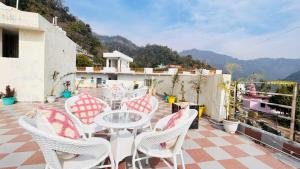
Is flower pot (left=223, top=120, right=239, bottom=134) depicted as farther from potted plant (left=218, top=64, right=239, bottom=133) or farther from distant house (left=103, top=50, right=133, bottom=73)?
distant house (left=103, top=50, right=133, bottom=73)

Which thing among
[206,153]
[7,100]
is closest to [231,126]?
[206,153]

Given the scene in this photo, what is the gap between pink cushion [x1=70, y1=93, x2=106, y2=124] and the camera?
9.43ft

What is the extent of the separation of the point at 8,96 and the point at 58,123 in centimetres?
643

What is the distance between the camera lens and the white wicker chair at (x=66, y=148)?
4.58 ft

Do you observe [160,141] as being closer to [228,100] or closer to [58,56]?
[228,100]

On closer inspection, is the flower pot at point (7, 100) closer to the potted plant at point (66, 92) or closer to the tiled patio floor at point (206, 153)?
the potted plant at point (66, 92)

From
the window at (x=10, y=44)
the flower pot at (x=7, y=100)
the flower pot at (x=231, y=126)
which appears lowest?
the flower pot at (x=231, y=126)

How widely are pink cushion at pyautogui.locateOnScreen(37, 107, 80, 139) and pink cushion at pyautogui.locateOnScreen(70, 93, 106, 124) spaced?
3.67ft

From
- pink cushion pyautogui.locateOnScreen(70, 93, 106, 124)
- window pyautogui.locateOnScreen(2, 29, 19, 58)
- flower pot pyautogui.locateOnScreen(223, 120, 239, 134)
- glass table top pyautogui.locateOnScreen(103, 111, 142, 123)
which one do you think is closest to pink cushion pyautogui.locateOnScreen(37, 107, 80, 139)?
glass table top pyautogui.locateOnScreen(103, 111, 142, 123)

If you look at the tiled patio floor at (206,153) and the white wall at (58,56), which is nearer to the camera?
the tiled patio floor at (206,153)

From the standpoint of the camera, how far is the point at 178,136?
78.1 inches

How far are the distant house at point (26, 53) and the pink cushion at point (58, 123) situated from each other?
6.20m

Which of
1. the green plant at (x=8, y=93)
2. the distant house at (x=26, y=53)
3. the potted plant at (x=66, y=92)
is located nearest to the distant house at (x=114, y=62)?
the potted plant at (x=66, y=92)

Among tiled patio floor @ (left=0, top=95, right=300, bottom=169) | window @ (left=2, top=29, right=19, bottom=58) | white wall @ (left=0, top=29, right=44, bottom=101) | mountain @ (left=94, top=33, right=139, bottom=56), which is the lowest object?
tiled patio floor @ (left=0, top=95, right=300, bottom=169)
